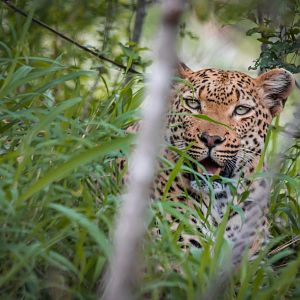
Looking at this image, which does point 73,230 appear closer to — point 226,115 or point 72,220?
point 72,220

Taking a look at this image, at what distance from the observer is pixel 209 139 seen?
5.28 m

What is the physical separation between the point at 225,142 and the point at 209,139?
5.0 inches

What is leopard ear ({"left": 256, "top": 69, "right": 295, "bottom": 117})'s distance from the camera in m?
5.79

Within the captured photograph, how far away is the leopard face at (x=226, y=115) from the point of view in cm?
532

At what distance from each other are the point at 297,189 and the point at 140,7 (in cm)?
329

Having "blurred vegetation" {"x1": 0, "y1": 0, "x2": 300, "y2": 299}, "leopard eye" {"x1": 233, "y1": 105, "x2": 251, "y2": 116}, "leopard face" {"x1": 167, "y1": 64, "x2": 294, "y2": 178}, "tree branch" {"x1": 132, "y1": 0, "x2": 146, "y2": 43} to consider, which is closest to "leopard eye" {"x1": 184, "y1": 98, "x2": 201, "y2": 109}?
"leopard face" {"x1": 167, "y1": 64, "x2": 294, "y2": 178}

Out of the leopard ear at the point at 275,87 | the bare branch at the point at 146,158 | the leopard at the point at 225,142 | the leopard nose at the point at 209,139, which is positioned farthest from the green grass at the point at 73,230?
the leopard ear at the point at 275,87

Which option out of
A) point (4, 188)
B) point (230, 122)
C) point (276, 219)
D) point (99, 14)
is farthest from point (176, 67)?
point (4, 188)

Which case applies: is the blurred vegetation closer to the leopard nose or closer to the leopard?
the leopard

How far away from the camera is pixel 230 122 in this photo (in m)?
5.55

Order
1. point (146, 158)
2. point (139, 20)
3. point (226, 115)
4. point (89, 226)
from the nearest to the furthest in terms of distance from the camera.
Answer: point (146, 158), point (89, 226), point (226, 115), point (139, 20)

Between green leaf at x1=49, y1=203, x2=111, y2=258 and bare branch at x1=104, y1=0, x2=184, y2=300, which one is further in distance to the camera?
green leaf at x1=49, y1=203, x2=111, y2=258

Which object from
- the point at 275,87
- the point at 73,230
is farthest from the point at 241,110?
the point at 73,230

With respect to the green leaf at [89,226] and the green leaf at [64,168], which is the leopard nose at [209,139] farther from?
the green leaf at [89,226]
